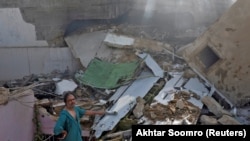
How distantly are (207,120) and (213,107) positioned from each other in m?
0.60

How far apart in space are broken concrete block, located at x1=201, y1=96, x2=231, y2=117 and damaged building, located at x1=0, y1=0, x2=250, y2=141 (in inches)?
0.8

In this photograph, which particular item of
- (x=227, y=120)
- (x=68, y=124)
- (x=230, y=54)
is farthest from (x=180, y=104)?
(x=68, y=124)

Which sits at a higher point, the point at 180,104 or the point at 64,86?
the point at 180,104

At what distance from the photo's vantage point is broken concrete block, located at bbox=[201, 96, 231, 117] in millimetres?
7504

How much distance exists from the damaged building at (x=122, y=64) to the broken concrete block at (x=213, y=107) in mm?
20

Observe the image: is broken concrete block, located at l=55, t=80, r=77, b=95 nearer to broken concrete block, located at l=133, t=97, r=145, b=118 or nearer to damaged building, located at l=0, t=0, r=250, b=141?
damaged building, located at l=0, t=0, r=250, b=141

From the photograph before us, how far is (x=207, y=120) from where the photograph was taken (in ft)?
23.3

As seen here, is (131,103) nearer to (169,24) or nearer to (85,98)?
(85,98)

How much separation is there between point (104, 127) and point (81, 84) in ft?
7.93

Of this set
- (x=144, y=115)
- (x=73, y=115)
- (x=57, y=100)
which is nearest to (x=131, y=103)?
(x=144, y=115)

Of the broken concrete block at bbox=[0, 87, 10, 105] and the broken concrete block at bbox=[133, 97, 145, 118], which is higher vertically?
the broken concrete block at bbox=[0, 87, 10, 105]

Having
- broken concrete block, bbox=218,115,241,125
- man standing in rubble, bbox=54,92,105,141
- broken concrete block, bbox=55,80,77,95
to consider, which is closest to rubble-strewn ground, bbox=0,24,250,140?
broken concrete block, bbox=218,115,241,125

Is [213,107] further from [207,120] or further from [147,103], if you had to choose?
[147,103]

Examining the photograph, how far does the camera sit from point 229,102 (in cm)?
847
